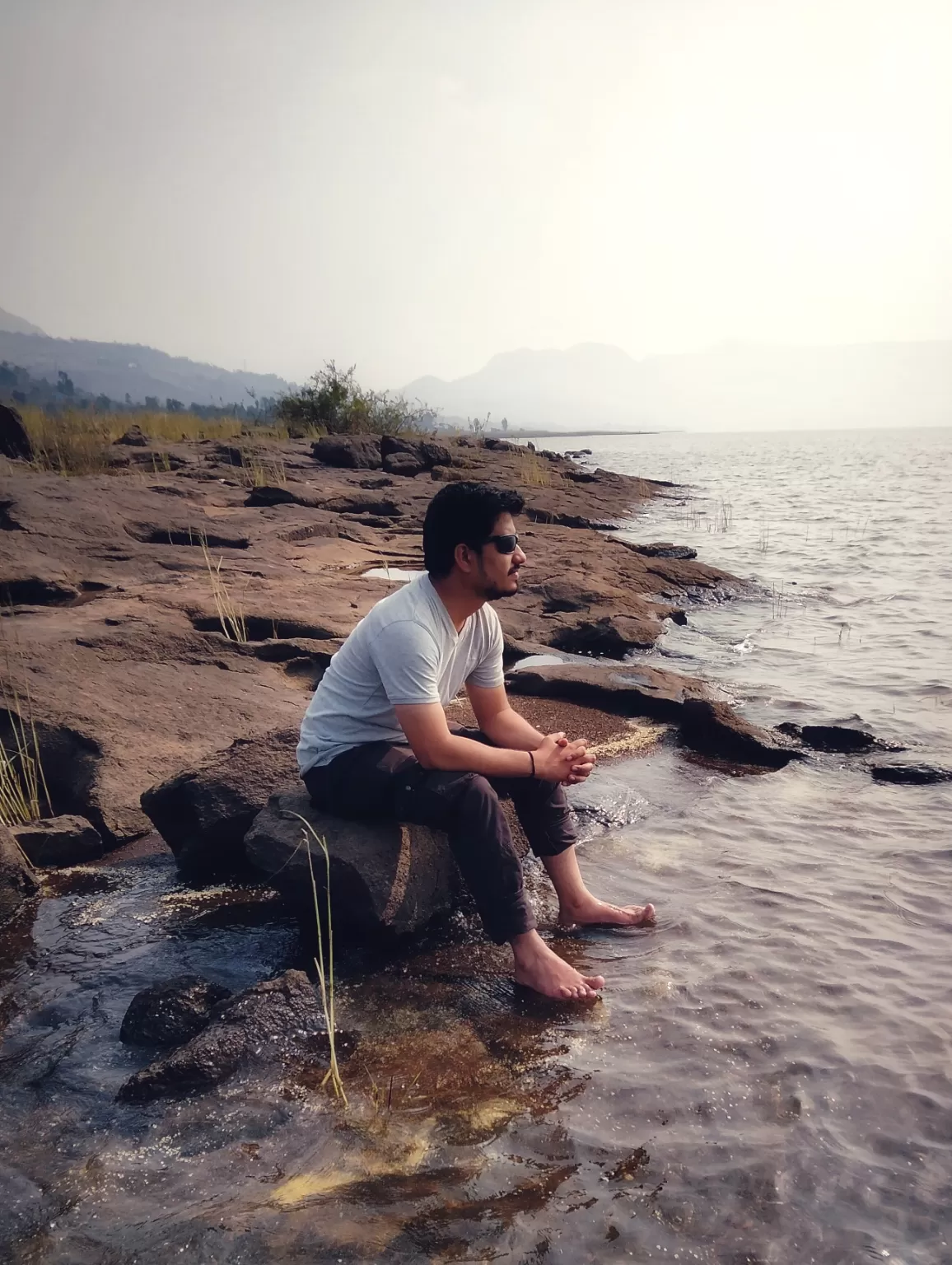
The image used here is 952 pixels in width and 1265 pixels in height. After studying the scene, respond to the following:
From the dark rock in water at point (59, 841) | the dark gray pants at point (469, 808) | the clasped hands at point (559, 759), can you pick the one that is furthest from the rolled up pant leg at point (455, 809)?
the dark rock in water at point (59, 841)

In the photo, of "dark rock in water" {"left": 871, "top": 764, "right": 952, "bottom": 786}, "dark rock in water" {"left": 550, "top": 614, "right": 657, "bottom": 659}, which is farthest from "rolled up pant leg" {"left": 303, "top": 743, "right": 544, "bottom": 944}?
"dark rock in water" {"left": 550, "top": 614, "right": 657, "bottom": 659}

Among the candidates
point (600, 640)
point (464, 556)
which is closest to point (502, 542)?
point (464, 556)

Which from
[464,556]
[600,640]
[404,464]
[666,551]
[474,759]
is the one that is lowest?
[666,551]

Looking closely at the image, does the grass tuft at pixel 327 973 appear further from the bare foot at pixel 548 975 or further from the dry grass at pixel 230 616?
the dry grass at pixel 230 616

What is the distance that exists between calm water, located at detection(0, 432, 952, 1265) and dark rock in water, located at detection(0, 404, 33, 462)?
1573 cm

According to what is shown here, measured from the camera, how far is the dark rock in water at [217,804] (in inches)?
152

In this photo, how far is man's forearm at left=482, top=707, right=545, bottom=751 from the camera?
378 cm

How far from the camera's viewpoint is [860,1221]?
A: 2111 millimetres

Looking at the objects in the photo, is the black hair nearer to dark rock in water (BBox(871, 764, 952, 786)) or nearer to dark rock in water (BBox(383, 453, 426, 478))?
dark rock in water (BBox(871, 764, 952, 786))

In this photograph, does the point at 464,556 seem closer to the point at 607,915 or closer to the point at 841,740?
the point at 607,915

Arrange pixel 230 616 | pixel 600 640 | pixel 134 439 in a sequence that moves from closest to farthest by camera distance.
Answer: pixel 230 616, pixel 600 640, pixel 134 439

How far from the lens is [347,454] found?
20.8 metres

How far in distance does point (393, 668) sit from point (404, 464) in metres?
18.6

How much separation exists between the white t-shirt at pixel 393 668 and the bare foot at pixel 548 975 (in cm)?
90
